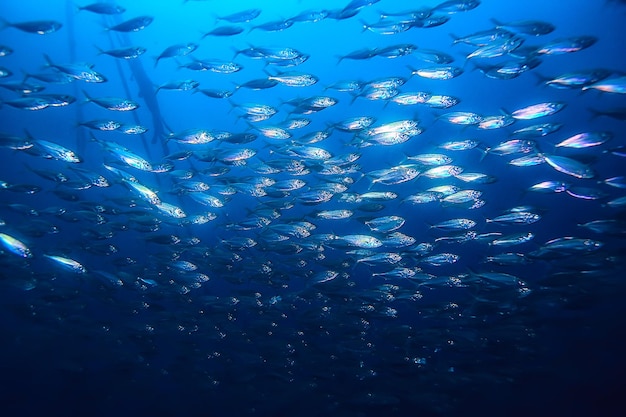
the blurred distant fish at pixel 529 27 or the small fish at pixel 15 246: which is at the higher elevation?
the blurred distant fish at pixel 529 27

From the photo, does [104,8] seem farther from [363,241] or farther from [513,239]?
[513,239]

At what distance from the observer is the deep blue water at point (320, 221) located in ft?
30.9

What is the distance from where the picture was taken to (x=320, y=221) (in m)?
15.6

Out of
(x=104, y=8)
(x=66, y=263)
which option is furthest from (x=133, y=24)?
(x=66, y=263)

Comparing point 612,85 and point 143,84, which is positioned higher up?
point 612,85

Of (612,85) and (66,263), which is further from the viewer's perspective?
(66,263)

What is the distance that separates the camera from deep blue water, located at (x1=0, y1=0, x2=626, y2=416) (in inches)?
371

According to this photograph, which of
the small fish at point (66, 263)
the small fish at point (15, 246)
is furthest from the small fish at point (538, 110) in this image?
the small fish at point (15, 246)

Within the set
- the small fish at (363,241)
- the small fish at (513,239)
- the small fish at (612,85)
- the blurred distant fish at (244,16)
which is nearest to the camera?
the small fish at (612,85)

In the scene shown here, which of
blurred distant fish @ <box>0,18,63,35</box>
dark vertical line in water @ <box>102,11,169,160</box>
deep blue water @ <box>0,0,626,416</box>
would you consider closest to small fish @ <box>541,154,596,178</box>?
deep blue water @ <box>0,0,626,416</box>

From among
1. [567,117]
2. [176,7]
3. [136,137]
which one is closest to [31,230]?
[136,137]

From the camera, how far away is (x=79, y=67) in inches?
271

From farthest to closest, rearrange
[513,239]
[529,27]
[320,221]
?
[320,221], [513,239], [529,27]

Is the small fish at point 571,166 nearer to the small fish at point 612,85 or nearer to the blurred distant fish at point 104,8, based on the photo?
the small fish at point 612,85
